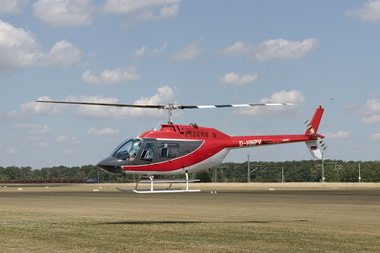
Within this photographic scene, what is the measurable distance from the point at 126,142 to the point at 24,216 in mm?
15294

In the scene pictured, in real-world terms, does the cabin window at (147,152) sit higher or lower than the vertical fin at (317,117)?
lower

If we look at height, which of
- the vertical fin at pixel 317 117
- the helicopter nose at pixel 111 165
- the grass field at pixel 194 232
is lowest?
the grass field at pixel 194 232

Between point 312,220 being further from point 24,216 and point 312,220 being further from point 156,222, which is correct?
point 24,216

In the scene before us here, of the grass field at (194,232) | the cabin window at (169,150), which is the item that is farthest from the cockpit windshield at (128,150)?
the grass field at (194,232)

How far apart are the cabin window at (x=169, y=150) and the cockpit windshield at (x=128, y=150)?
1503 millimetres

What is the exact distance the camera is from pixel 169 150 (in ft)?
111

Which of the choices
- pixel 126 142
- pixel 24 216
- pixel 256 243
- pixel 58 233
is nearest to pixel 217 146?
pixel 126 142

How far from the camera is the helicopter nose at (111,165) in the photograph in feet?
108

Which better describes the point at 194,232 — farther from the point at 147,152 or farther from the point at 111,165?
the point at 111,165

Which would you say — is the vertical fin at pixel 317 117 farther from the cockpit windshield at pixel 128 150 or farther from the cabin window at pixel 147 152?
the cockpit windshield at pixel 128 150

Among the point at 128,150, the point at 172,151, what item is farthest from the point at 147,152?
the point at 172,151

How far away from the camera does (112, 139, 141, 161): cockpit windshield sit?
3385 centimetres

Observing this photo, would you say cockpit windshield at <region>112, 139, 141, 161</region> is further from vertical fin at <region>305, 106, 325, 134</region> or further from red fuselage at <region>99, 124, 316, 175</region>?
vertical fin at <region>305, 106, 325, 134</region>

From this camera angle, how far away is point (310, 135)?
41.3 metres
